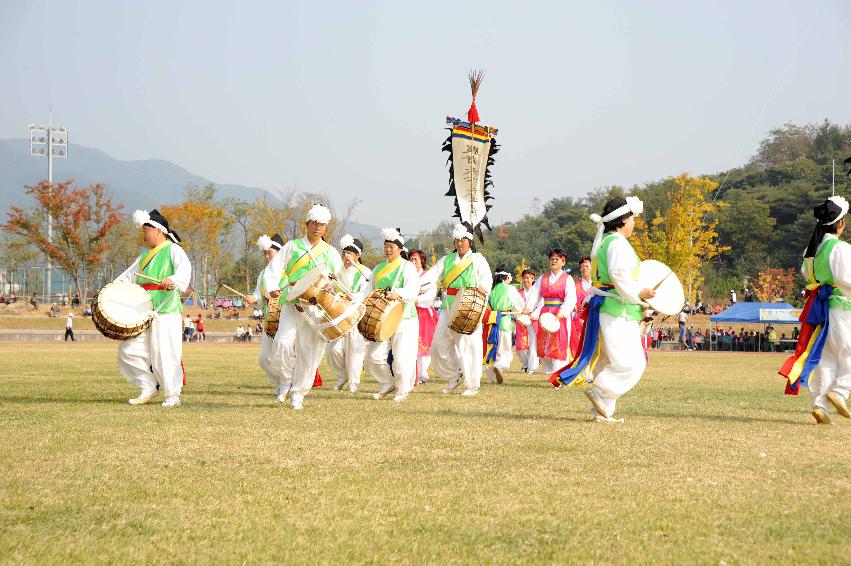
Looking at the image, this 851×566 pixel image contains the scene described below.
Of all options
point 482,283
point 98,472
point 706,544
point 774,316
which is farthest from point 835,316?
point 774,316

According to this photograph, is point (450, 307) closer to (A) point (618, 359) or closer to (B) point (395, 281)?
(B) point (395, 281)

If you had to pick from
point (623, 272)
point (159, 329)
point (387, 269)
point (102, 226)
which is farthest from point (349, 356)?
point (102, 226)

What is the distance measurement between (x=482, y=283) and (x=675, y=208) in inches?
1271

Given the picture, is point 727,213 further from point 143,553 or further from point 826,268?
point 143,553

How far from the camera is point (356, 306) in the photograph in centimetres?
932

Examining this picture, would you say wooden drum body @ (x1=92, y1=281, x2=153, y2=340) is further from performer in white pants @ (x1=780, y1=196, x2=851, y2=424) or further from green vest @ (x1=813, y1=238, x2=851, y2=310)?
green vest @ (x1=813, y1=238, x2=851, y2=310)

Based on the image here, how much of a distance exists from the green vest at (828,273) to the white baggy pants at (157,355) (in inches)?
246

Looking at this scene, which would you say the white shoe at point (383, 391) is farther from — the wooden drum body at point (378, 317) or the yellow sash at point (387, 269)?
the yellow sash at point (387, 269)

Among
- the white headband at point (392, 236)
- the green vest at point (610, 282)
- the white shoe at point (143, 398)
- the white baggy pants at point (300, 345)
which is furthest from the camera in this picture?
the white headband at point (392, 236)

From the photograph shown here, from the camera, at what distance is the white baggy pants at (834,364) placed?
8.79 metres

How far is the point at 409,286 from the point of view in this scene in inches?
415

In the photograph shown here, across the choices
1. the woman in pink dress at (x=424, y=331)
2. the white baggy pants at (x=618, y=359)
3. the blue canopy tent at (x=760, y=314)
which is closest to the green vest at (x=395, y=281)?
the woman in pink dress at (x=424, y=331)

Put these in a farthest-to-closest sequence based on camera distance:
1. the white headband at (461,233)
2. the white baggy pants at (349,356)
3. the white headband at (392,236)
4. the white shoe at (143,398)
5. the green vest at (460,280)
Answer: the white baggy pants at (349,356)
the white headband at (461,233)
the green vest at (460,280)
the white headband at (392,236)
the white shoe at (143,398)

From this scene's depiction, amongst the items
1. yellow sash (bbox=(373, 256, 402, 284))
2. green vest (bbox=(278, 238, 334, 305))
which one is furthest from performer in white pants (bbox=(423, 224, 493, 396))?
green vest (bbox=(278, 238, 334, 305))
